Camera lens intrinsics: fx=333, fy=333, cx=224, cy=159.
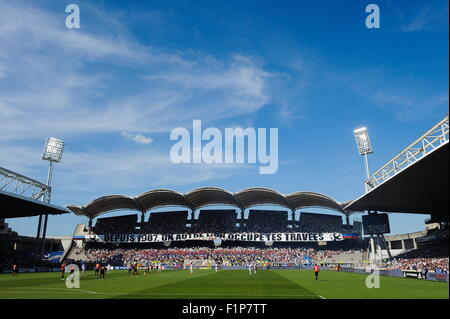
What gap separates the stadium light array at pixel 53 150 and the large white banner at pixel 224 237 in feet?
79.5

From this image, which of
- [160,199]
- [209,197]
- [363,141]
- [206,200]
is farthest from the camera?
[206,200]

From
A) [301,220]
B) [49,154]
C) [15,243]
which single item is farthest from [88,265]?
[301,220]

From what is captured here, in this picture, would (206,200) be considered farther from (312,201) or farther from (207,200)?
(312,201)

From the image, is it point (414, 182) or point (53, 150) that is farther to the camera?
point (53, 150)

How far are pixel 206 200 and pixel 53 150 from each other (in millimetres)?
34850

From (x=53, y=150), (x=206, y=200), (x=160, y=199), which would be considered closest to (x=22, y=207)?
(x=53, y=150)

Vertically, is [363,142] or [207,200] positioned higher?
[363,142]

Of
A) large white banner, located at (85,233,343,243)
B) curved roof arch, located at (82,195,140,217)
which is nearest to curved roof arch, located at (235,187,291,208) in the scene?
large white banner, located at (85,233,343,243)

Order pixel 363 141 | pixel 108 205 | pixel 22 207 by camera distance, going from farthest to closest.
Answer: pixel 108 205 → pixel 363 141 → pixel 22 207

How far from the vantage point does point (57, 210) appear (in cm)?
5919

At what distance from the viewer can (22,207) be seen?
54.9m

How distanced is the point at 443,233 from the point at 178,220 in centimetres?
5640

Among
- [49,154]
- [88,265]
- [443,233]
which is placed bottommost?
[88,265]
